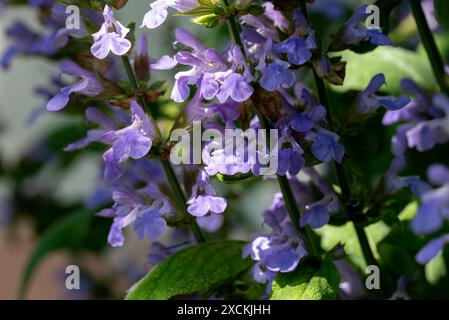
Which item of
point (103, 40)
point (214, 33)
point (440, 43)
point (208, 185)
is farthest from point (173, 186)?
point (440, 43)

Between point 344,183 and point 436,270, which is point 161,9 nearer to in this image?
point 344,183

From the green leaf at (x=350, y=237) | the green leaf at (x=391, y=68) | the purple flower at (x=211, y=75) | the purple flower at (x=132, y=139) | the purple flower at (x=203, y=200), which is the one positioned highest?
the purple flower at (x=211, y=75)

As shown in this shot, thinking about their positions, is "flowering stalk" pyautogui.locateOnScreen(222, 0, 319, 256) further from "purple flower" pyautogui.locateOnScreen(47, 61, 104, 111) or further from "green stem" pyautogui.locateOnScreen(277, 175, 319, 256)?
"purple flower" pyautogui.locateOnScreen(47, 61, 104, 111)

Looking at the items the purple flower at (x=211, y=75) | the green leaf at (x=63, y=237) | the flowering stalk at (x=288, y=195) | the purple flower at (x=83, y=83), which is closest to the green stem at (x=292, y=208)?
the flowering stalk at (x=288, y=195)

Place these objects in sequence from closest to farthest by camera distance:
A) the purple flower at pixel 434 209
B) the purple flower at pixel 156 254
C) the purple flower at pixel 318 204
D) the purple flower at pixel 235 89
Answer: the purple flower at pixel 434 209 < the purple flower at pixel 235 89 < the purple flower at pixel 318 204 < the purple flower at pixel 156 254

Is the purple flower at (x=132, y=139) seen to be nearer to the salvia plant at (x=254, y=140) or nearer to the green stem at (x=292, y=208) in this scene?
the salvia plant at (x=254, y=140)

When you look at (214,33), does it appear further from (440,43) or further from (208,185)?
(208,185)
